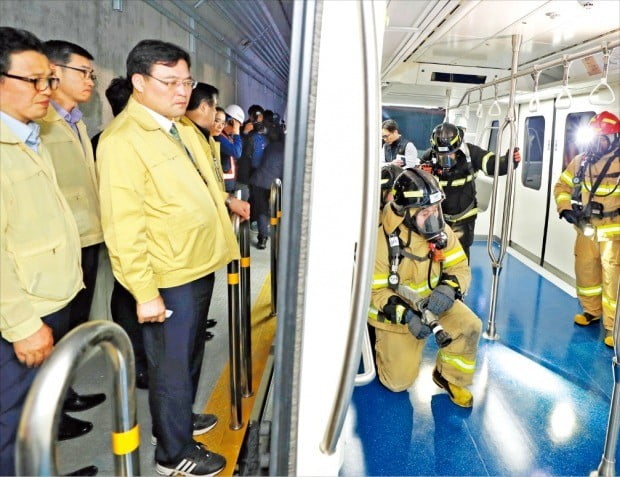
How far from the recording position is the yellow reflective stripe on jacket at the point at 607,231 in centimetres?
403

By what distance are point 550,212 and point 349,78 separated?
19.9 feet

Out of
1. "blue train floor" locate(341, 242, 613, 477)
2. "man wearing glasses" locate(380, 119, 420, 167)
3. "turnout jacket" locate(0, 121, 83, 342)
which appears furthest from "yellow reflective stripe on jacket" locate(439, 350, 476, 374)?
"man wearing glasses" locate(380, 119, 420, 167)

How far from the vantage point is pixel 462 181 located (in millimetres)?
4871

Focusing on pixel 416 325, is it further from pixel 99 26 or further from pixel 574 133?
pixel 574 133

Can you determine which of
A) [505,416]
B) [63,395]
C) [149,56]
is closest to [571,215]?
[505,416]

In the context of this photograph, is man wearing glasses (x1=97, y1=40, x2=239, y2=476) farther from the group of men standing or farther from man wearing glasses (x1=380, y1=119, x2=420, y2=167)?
man wearing glasses (x1=380, y1=119, x2=420, y2=167)

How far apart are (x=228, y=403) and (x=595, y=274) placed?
3.52m

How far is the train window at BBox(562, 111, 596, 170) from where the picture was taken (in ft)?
17.4

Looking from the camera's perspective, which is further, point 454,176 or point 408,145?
point 408,145

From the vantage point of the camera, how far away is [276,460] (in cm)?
105

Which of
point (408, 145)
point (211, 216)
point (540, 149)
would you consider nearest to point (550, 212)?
point (540, 149)

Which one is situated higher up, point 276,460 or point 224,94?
point 224,94

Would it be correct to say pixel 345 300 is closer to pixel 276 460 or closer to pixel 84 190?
pixel 276 460

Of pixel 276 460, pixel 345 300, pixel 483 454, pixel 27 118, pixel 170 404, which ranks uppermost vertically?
pixel 27 118
